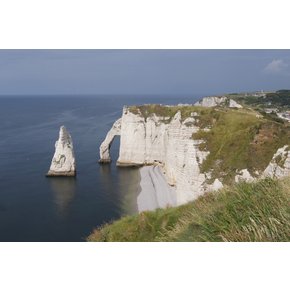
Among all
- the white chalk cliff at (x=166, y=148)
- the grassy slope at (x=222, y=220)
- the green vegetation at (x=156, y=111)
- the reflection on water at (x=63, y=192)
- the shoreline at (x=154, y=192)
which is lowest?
the reflection on water at (x=63, y=192)

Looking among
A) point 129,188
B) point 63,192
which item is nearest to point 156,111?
point 129,188

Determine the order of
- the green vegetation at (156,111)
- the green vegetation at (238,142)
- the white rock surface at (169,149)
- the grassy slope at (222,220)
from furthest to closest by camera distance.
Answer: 1. the green vegetation at (156,111)
2. the white rock surface at (169,149)
3. the green vegetation at (238,142)
4. the grassy slope at (222,220)

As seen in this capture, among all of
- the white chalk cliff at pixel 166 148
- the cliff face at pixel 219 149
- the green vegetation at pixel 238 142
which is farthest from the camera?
the white chalk cliff at pixel 166 148

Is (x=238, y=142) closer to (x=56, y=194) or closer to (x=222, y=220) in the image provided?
(x=56, y=194)

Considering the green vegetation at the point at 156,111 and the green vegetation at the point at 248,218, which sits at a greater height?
the green vegetation at the point at 248,218

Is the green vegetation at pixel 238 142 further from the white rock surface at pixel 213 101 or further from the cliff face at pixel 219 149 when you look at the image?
the white rock surface at pixel 213 101

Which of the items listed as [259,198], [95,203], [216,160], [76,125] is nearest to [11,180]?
[95,203]

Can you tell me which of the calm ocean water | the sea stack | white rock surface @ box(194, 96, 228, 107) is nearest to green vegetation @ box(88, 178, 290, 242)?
the calm ocean water

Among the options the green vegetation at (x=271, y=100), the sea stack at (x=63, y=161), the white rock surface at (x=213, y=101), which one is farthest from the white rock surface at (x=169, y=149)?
→ the green vegetation at (x=271, y=100)
